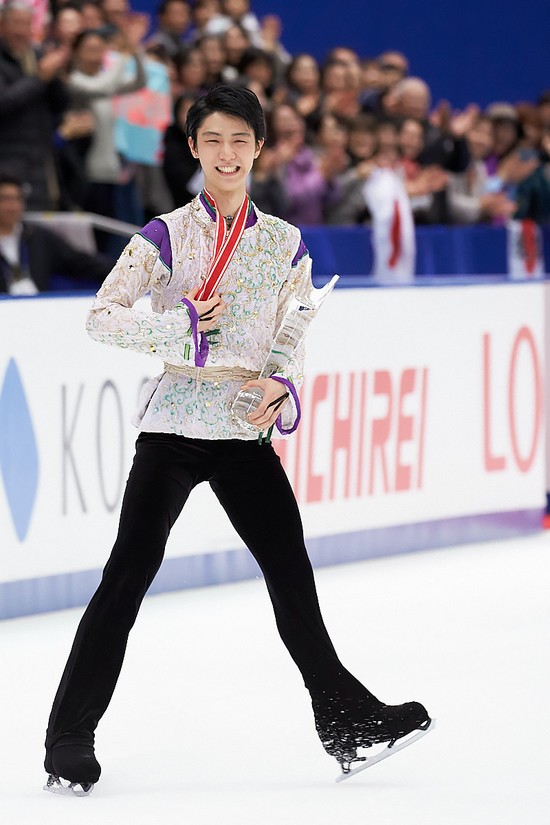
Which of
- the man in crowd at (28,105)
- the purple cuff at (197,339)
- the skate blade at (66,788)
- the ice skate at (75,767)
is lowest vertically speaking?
the skate blade at (66,788)

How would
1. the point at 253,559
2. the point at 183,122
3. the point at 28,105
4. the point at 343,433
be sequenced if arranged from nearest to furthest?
the point at 253,559 < the point at 343,433 < the point at 28,105 < the point at 183,122

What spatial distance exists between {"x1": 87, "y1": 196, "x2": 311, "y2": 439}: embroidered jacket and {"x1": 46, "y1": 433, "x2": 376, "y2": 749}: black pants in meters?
0.07

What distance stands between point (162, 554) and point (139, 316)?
57 centimetres

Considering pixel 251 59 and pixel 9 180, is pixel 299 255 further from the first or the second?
pixel 251 59

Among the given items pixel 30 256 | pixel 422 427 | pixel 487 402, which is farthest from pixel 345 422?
pixel 30 256

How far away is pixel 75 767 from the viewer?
11.4 ft

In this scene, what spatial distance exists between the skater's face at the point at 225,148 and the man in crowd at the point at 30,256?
359 cm

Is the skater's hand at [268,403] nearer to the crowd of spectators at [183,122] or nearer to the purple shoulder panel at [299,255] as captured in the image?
the purple shoulder panel at [299,255]

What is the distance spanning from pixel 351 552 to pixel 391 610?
0.92m

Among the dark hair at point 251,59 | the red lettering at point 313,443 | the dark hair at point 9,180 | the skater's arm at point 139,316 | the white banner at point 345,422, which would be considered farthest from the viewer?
the dark hair at point 251,59

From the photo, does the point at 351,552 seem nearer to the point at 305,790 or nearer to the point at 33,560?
the point at 33,560

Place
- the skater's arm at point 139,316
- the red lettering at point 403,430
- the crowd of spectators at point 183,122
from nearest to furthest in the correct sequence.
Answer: the skater's arm at point 139,316 < the red lettering at point 403,430 < the crowd of spectators at point 183,122

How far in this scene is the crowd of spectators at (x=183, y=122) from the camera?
8031 millimetres

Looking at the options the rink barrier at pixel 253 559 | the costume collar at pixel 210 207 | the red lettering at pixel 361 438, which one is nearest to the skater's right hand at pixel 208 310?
the costume collar at pixel 210 207
